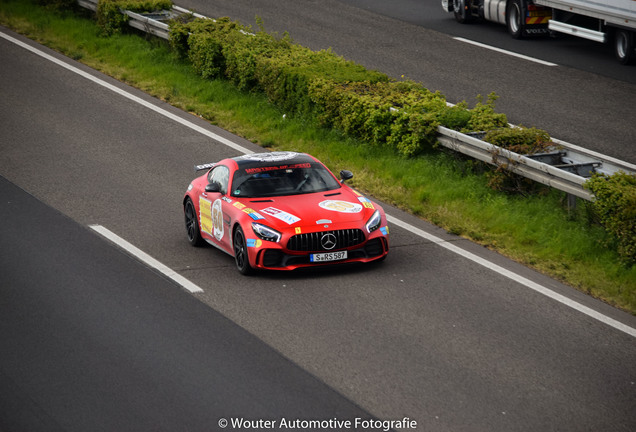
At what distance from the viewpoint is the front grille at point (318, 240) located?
12305mm

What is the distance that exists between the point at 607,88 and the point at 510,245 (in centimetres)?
999

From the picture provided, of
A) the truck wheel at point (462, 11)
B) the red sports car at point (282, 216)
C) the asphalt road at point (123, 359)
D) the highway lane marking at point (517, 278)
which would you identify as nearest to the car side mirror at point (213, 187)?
the red sports car at point (282, 216)

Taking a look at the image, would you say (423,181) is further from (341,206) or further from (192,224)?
(192,224)

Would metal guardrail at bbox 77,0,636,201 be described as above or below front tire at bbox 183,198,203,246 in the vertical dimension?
above

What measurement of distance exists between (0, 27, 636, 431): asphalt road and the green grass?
46 centimetres

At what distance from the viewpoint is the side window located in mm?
13625

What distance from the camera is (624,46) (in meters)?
24.5

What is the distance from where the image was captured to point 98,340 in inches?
420

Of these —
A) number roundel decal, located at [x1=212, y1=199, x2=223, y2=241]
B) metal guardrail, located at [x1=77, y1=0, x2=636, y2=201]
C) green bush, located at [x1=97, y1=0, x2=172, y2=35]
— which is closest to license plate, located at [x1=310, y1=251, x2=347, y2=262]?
number roundel decal, located at [x1=212, y1=199, x2=223, y2=241]

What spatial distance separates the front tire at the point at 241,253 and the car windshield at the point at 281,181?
0.71m

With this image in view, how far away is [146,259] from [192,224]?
106 cm

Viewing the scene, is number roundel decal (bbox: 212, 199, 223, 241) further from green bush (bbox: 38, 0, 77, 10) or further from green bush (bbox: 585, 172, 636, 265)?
green bush (bbox: 38, 0, 77, 10)

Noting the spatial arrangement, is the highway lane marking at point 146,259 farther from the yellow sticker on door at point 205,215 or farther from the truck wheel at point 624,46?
the truck wheel at point 624,46

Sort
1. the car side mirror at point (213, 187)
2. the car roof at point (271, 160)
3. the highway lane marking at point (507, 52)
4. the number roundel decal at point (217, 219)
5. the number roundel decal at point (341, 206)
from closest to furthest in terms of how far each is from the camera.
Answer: the number roundel decal at point (341, 206) → the number roundel decal at point (217, 219) → the car side mirror at point (213, 187) → the car roof at point (271, 160) → the highway lane marking at point (507, 52)
